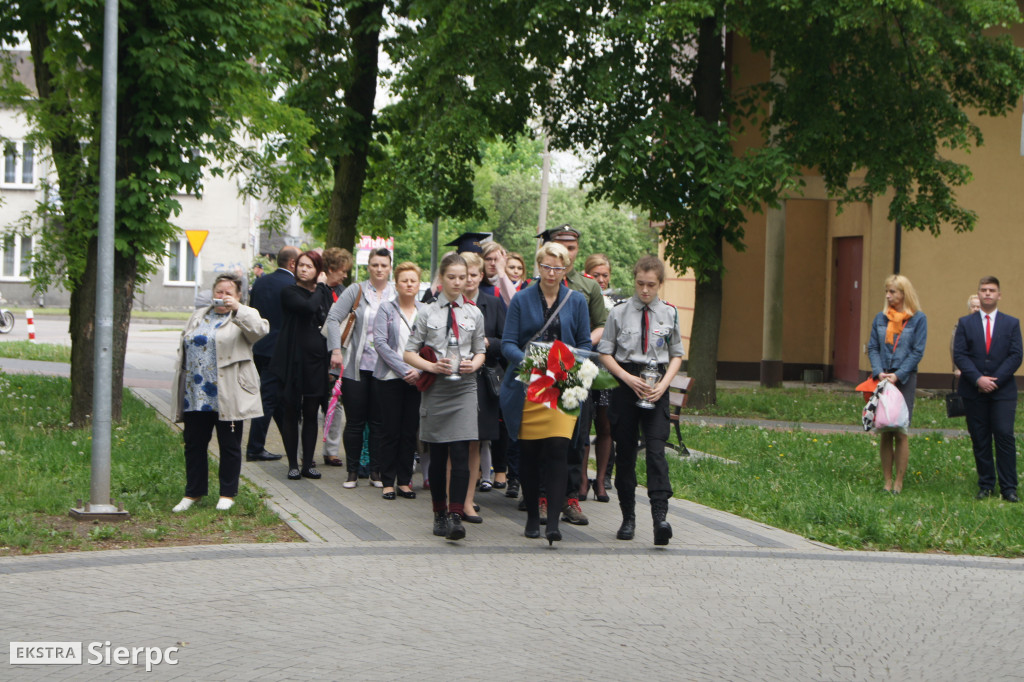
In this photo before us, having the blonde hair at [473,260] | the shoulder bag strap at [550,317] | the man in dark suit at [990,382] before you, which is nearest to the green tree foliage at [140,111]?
the blonde hair at [473,260]

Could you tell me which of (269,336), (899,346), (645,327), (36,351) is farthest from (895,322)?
(36,351)

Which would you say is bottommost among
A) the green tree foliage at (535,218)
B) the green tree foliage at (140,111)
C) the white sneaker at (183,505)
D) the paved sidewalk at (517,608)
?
the paved sidewalk at (517,608)

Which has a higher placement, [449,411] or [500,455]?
[449,411]

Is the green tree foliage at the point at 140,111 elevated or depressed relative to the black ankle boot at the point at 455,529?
elevated

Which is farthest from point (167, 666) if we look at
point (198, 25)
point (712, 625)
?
point (198, 25)

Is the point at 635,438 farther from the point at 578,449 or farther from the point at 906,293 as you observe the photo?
the point at 906,293

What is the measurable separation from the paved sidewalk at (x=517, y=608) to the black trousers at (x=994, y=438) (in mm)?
2832

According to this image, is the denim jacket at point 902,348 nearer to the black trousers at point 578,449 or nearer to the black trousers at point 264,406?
the black trousers at point 578,449

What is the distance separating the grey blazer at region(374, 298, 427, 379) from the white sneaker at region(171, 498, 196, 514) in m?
1.66

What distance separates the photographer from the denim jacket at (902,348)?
10172 millimetres

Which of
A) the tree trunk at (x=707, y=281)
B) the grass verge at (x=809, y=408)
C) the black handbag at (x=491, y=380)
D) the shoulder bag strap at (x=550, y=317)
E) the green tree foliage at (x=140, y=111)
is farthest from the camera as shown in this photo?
the tree trunk at (x=707, y=281)

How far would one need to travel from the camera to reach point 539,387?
7.41 m

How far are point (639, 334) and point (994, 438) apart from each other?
4.52 metres

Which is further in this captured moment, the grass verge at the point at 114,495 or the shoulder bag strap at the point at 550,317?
the shoulder bag strap at the point at 550,317
